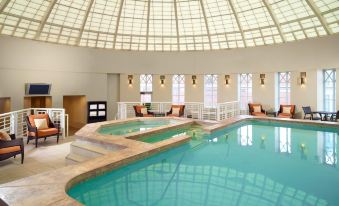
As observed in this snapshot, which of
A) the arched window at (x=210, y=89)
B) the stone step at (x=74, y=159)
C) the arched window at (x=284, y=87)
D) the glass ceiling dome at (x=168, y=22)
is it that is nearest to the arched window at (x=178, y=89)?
the arched window at (x=210, y=89)

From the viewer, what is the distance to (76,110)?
584 inches

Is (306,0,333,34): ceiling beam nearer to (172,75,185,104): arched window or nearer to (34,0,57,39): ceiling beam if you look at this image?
(172,75,185,104): arched window

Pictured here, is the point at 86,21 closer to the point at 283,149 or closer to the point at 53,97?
the point at 53,97

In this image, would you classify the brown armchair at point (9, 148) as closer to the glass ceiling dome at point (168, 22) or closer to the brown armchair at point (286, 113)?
the glass ceiling dome at point (168, 22)

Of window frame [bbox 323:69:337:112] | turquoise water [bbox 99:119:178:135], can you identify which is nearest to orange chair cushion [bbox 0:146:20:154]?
turquoise water [bbox 99:119:178:135]

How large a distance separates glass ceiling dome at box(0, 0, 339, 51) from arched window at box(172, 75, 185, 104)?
1.78 meters

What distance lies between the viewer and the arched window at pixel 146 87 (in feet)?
50.9

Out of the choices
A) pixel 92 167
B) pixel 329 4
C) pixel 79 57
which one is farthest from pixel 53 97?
pixel 329 4

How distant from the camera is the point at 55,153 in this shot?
7.11m

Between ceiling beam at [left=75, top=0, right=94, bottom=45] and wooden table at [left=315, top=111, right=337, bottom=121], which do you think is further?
ceiling beam at [left=75, top=0, right=94, bottom=45]

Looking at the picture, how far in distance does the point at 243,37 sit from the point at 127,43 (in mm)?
6509

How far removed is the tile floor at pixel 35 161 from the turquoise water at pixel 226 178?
260cm

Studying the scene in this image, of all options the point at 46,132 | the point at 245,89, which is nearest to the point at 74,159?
the point at 46,132

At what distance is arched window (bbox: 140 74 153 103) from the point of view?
1552cm
